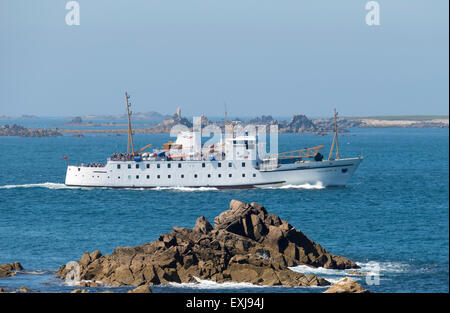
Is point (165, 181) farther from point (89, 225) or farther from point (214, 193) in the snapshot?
point (89, 225)

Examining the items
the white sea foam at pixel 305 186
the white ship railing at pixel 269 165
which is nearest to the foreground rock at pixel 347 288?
the white ship railing at pixel 269 165

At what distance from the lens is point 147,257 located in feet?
125

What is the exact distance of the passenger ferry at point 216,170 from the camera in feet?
246

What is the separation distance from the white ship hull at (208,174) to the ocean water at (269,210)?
1.05 m

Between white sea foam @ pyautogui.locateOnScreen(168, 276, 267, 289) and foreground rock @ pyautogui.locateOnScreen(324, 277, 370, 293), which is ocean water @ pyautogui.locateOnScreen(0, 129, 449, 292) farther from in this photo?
foreground rock @ pyautogui.locateOnScreen(324, 277, 370, 293)

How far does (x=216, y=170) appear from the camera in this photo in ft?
246

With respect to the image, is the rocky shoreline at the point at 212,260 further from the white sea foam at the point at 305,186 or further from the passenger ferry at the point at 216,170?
the white sea foam at the point at 305,186

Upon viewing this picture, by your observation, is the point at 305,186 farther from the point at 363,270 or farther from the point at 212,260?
the point at 212,260

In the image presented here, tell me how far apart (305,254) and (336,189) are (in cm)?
3515

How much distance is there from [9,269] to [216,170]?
3767cm

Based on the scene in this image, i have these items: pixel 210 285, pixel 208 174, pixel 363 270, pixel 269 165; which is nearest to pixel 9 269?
pixel 210 285

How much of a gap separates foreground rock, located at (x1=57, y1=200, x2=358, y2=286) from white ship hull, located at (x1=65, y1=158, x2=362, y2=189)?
104 feet
